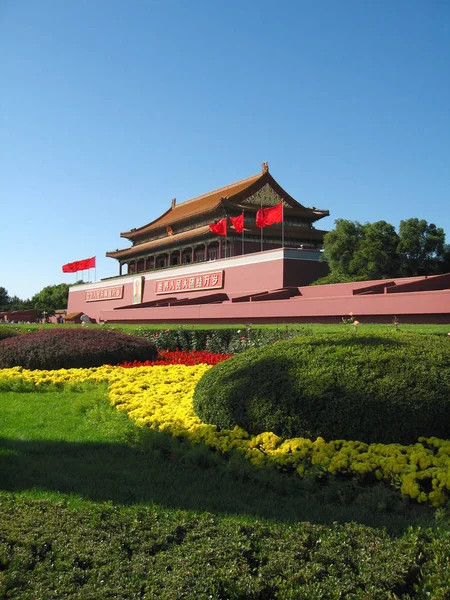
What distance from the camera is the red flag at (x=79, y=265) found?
3722 centimetres

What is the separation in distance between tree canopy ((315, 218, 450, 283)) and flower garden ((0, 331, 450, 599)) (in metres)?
14.7

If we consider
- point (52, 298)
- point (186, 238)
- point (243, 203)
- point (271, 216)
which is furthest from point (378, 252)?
point (52, 298)

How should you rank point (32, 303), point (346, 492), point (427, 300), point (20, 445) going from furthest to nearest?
point (32, 303) < point (427, 300) < point (20, 445) < point (346, 492)

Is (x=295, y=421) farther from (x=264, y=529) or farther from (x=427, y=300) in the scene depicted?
(x=427, y=300)

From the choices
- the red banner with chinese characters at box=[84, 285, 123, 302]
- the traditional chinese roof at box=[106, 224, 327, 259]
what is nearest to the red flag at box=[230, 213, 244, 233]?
the traditional chinese roof at box=[106, 224, 327, 259]

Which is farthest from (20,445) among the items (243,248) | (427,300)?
(243,248)

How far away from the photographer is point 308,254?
74.2 feet

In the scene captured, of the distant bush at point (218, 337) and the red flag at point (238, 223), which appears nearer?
the distant bush at point (218, 337)

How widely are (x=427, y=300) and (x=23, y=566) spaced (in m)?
11.7

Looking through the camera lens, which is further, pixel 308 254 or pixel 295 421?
pixel 308 254

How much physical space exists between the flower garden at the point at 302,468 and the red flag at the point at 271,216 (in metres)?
16.6

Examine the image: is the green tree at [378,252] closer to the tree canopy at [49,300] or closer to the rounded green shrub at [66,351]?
the rounded green shrub at [66,351]

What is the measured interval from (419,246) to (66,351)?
1650 cm

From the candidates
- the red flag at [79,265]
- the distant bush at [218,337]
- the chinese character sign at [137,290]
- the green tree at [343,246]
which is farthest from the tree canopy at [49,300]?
the distant bush at [218,337]
